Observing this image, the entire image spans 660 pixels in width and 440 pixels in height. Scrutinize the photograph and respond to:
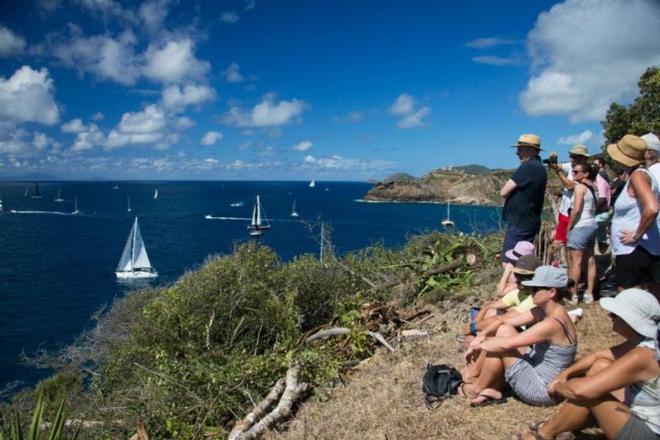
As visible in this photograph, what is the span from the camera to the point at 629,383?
2.69m

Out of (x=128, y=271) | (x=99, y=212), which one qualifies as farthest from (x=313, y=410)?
(x=99, y=212)

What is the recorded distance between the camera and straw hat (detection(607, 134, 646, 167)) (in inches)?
157

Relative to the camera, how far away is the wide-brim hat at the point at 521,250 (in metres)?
4.81

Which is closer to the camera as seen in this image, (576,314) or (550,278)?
(550,278)

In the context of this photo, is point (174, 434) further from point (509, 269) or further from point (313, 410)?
point (509, 269)

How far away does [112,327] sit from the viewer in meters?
13.5

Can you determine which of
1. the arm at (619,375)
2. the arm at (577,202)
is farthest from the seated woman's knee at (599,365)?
the arm at (577,202)

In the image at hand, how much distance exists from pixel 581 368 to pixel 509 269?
2.01 meters

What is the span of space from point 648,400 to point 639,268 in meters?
1.71

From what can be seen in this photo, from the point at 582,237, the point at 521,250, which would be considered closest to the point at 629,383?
the point at 521,250

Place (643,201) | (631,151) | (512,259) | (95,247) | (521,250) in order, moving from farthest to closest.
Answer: (95,247) < (512,259) < (521,250) < (631,151) < (643,201)

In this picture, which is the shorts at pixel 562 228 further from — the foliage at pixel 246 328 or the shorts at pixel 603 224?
the foliage at pixel 246 328

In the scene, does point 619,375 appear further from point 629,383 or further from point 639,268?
point 639,268

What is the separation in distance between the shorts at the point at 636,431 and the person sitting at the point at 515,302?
3.88 ft
